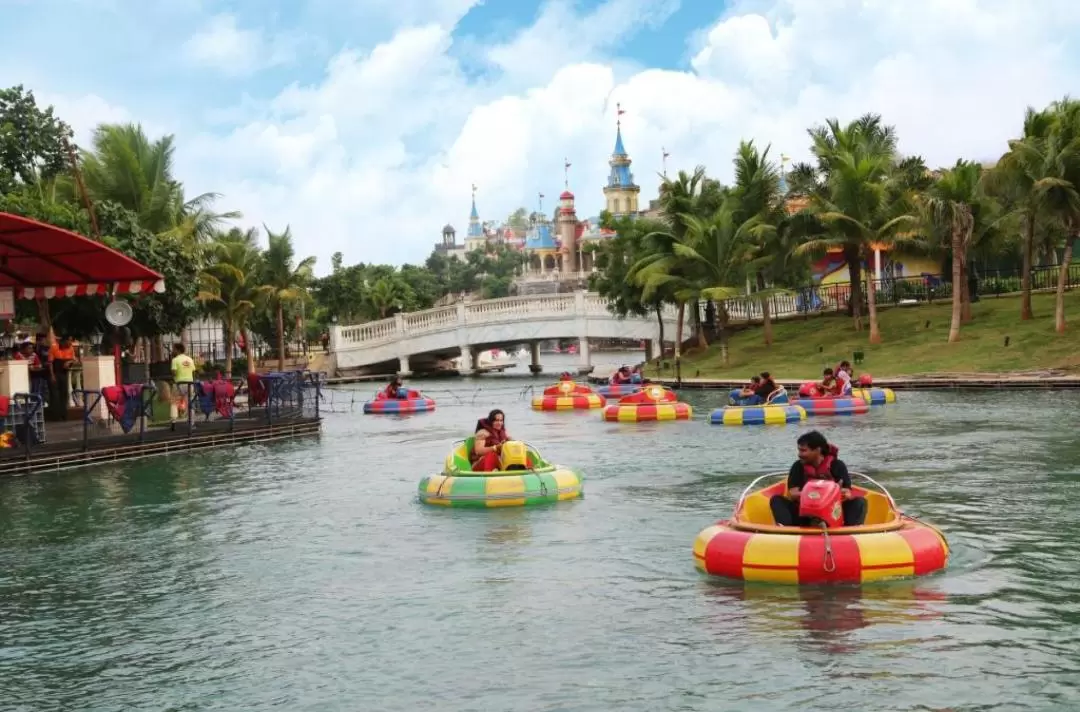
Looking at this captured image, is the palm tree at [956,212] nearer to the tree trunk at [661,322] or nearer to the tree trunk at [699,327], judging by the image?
the tree trunk at [699,327]

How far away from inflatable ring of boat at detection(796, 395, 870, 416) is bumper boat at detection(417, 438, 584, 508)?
14.5 meters

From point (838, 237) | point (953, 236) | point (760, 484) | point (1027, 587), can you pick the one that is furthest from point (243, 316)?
point (1027, 587)

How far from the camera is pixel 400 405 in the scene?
137ft

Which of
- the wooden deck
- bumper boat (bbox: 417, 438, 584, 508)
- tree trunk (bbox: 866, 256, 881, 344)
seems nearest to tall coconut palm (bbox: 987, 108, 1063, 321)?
tree trunk (bbox: 866, 256, 881, 344)

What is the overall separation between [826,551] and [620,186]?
12928 cm

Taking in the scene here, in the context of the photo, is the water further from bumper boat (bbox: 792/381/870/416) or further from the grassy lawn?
the grassy lawn

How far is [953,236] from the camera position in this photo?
152 feet

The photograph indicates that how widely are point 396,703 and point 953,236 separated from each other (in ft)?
132

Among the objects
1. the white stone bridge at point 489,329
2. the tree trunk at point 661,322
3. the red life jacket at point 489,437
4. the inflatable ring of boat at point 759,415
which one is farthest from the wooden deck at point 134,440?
the white stone bridge at point 489,329

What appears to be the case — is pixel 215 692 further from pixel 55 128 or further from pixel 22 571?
pixel 55 128

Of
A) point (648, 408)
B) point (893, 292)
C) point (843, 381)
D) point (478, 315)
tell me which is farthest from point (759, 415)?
point (478, 315)

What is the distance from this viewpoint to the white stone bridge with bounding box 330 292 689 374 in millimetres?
66062

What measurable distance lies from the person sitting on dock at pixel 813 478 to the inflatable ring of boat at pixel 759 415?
17.7 metres

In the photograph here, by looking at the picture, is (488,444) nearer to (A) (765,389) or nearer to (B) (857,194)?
(A) (765,389)
